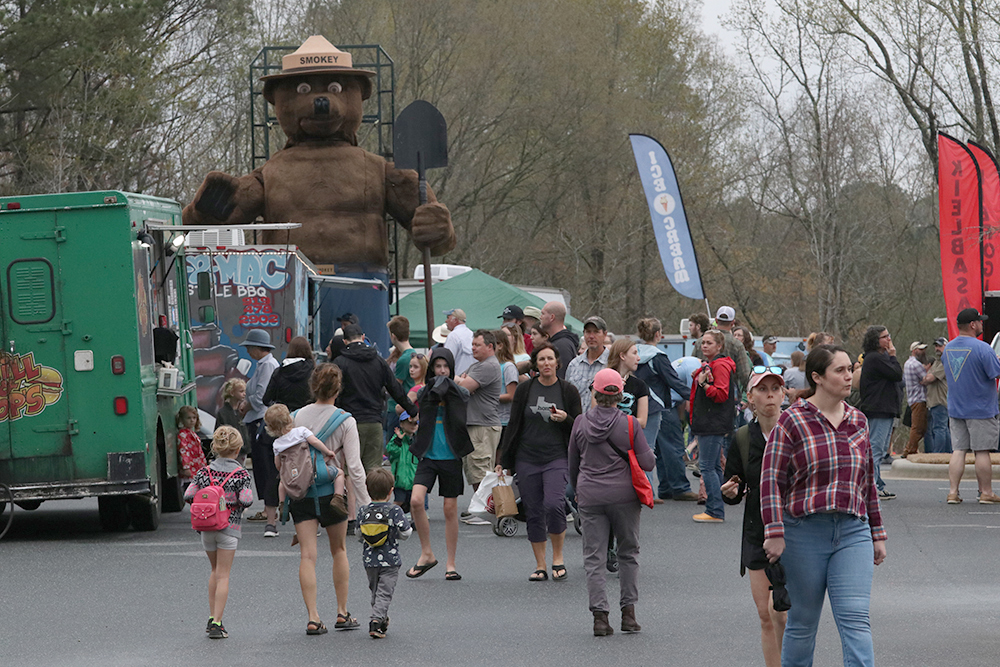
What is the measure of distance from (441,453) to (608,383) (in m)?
2.09

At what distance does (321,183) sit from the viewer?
19484 millimetres

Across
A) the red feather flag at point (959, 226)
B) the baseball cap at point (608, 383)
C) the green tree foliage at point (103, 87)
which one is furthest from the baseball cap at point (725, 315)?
the green tree foliage at point (103, 87)

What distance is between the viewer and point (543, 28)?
35844 millimetres

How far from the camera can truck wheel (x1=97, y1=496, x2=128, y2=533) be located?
12.4 meters

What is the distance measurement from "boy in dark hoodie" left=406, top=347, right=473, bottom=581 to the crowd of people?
0.01 meters

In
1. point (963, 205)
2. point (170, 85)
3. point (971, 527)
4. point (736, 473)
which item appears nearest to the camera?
point (736, 473)

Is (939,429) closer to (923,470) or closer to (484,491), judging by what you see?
(923,470)

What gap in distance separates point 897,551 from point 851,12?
25189 mm

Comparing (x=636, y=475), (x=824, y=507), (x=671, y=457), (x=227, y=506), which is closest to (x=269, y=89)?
(x=671, y=457)

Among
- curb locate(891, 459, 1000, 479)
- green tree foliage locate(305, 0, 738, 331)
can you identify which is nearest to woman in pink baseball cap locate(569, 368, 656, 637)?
curb locate(891, 459, 1000, 479)

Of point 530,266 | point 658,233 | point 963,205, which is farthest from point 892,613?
point 530,266

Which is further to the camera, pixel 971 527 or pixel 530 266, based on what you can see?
pixel 530 266

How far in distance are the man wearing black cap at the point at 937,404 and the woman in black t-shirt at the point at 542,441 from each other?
997cm

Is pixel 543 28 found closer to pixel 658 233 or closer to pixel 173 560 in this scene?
pixel 658 233
